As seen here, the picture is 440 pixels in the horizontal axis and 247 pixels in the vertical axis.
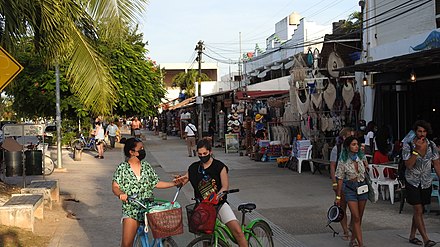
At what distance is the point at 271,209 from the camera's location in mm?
10836

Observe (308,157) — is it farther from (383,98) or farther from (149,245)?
(149,245)

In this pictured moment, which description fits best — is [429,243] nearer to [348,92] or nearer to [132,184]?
[132,184]

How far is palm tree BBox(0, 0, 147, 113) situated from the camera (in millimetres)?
8969

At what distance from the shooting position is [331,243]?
313 inches

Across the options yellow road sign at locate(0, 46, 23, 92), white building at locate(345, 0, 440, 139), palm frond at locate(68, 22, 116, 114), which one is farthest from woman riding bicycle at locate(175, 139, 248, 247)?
white building at locate(345, 0, 440, 139)

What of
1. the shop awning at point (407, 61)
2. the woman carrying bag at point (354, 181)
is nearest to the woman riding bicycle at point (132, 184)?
the woman carrying bag at point (354, 181)

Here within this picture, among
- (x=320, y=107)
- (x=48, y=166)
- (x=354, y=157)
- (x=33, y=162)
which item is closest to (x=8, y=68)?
(x=354, y=157)

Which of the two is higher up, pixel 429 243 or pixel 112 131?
pixel 112 131

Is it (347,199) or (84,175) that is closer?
(347,199)

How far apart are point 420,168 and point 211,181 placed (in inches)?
125

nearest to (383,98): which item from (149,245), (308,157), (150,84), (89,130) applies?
(308,157)

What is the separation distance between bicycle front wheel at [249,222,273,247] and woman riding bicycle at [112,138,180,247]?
3.57ft

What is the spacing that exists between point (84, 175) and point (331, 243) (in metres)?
11.3

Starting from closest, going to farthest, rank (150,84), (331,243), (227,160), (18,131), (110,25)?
1. (331,243)
2. (110,25)
3. (18,131)
4. (227,160)
5. (150,84)
